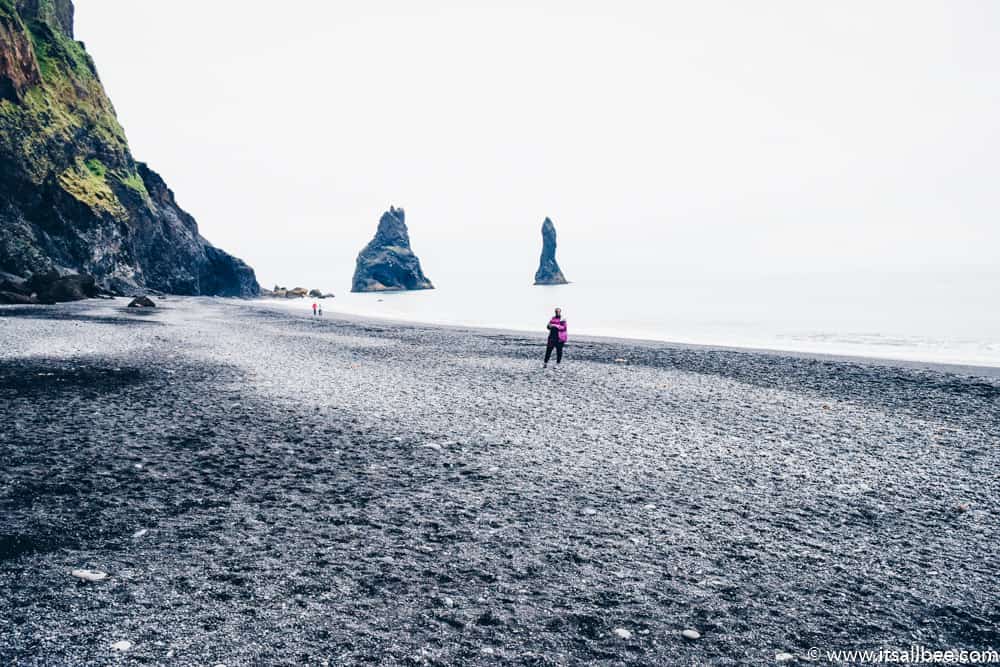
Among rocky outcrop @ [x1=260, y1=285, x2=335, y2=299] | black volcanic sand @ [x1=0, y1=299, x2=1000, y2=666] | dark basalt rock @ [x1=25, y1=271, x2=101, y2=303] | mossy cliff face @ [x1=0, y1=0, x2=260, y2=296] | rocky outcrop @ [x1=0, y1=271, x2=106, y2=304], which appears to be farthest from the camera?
rocky outcrop @ [x1=260, y1=285, x2=335, y2=299]

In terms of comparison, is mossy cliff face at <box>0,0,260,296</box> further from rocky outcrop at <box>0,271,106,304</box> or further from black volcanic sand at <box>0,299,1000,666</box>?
black volcanic sand at <box>0,299,1000,666</box>

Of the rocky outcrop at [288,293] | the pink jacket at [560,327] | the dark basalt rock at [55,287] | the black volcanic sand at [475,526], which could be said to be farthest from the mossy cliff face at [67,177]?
the black volcanic sand at [475,526]

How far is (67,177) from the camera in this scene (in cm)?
6262

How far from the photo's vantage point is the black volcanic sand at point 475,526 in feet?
14.6

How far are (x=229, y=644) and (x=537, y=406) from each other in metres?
10.6

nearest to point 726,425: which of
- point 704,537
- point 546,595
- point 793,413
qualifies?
point 793,413

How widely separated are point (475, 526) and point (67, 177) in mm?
78674

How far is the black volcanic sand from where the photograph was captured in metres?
4.46

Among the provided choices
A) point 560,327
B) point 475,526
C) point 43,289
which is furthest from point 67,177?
point 475,526

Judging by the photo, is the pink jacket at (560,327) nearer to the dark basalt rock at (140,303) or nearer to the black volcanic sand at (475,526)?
the black volcanic sand at (475,526)

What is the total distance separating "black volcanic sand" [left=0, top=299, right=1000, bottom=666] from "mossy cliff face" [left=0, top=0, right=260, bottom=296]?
56.5m

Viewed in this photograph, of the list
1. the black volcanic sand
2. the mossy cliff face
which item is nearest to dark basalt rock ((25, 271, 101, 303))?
the mossy cliff face

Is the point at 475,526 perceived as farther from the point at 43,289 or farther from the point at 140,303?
the point at 43,289

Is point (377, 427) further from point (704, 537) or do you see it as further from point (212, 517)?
point (704, 537)
